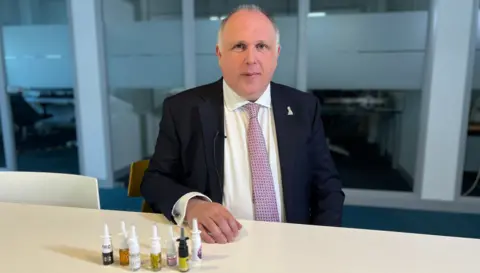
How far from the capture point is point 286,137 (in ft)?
4.62

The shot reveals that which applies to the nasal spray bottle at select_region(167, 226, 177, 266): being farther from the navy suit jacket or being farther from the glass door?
the glass door

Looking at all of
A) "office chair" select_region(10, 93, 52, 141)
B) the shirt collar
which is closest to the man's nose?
the shirt collar

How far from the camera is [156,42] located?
3.88 m

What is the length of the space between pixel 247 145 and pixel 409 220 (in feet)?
8.08

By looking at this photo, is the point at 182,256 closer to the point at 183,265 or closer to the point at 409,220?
the point at 183,265

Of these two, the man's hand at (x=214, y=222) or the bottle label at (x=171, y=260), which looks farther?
the man's hand at (x=214, y=222)

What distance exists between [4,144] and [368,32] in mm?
4149

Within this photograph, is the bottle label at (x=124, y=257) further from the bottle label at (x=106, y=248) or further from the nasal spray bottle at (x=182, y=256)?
the nasal spray bottle at (x=182, y=256)

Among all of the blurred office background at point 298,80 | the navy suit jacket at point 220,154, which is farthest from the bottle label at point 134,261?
the blurred office background at point 298,80

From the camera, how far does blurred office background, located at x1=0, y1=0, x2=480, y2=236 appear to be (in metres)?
3.37

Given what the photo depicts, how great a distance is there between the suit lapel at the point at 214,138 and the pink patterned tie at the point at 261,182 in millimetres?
114

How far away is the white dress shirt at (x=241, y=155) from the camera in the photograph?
1371 mm

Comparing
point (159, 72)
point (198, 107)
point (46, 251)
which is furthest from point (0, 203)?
point (159, 72)

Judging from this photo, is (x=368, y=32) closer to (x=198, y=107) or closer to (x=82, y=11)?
(x=198, y=107)
